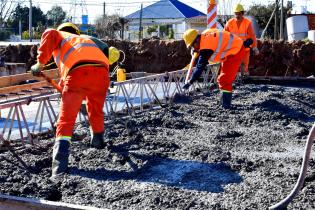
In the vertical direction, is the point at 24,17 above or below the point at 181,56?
above

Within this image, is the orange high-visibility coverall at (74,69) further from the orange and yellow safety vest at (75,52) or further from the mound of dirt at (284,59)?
the mound of dirt at (284,59)

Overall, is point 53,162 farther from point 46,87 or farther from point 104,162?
point 46,87

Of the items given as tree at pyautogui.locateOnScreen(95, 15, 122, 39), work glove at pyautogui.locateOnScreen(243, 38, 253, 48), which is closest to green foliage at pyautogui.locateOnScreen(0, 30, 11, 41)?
tree at pyautogui.locateOnScreen(95, 15, 122, 39)

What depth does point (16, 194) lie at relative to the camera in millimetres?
→ 4328

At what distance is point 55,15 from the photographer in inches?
1821

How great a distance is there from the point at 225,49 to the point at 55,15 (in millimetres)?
39968

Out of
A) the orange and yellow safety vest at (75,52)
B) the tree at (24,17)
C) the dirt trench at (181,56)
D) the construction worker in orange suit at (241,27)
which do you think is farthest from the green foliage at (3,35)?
the orange and yellow safety vest at (75,52)

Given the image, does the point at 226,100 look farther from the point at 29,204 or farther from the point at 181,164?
the point at 29,204

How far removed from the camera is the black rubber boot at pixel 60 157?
199 inches

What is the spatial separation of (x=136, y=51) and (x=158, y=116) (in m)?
8.77

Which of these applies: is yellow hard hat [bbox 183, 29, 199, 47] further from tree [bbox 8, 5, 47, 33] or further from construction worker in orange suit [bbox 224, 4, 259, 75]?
tree [bbox 8, 5, 47, 33]

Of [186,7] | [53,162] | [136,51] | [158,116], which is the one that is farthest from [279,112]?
[186,7]

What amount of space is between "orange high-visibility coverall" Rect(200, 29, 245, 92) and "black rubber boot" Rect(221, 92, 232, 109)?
0.09 meters

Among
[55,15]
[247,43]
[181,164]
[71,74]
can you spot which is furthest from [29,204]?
[55,15]
